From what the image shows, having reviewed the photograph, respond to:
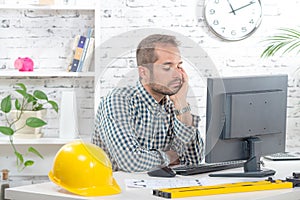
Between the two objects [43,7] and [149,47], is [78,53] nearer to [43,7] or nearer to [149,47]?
[43,7]

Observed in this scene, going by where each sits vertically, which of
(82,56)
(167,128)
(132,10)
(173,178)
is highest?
(132,10)

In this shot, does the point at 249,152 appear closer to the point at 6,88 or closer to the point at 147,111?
the point at 147,111

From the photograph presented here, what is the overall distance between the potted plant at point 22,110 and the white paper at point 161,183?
1765 millimetres

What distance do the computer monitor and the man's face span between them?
0.55 ft

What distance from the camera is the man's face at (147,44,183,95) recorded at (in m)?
2.54

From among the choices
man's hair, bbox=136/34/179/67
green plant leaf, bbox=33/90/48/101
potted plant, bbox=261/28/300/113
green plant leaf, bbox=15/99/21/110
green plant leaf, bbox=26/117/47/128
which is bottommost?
green plant leaf, bbox=26/117/47/128

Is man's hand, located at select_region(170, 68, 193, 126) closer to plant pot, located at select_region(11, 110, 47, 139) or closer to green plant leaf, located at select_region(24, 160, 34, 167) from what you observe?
plant pot, located at select_region(11, 110, 47, 139)

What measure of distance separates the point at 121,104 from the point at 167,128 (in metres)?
0.22

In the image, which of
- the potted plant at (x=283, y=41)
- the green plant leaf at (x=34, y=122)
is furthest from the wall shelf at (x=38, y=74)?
the potted plant at (x=283, y=41)

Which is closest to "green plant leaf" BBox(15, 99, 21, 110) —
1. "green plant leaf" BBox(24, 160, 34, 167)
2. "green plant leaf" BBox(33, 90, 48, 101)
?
"green plant leaf" BBox(33, 90, 48, 101)

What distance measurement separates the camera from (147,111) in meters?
2.75

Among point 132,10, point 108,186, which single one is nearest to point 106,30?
point 132,10

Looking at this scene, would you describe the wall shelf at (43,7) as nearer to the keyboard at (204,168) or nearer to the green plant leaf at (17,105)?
the green plant leaf at (17,105)

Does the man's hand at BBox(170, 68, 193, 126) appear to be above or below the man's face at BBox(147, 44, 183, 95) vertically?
below
